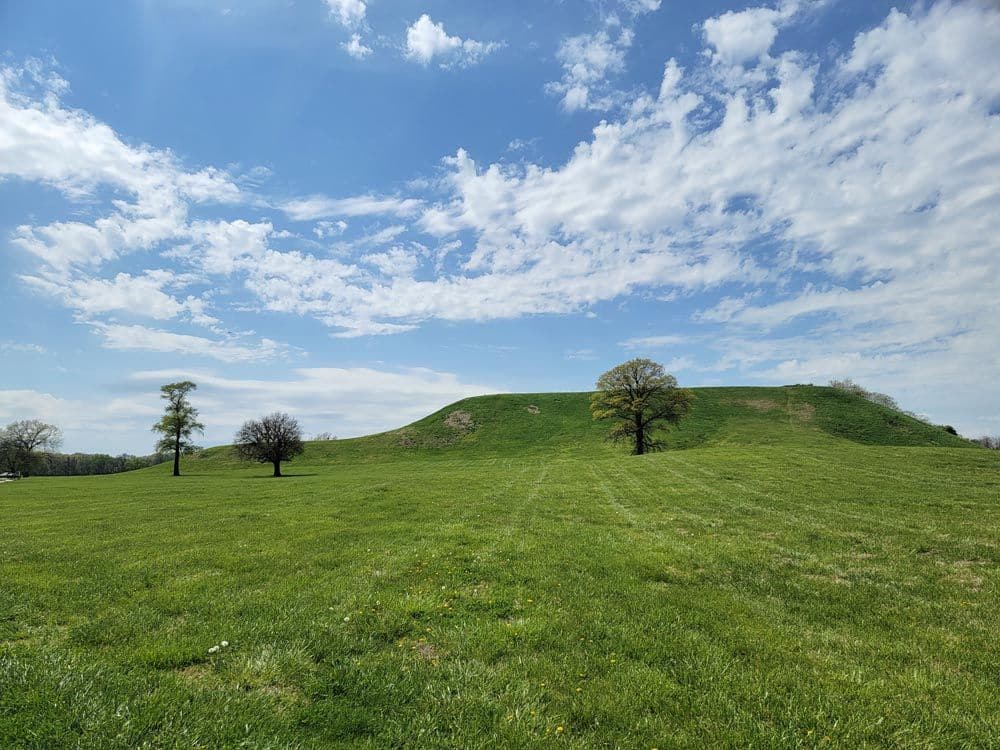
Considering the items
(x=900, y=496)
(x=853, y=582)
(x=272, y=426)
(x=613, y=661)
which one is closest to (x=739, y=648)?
(x=613, y=661)

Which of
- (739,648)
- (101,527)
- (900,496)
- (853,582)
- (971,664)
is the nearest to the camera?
(971,664)

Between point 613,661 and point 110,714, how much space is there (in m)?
7.02

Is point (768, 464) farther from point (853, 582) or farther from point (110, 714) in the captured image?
point (110, 714)

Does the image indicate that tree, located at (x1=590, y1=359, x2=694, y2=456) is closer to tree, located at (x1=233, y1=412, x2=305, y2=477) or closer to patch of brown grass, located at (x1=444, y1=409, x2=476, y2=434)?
patch of brown grass, located at (x1=444, y1=409, x2=476, y2=434)

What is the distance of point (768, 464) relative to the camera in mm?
37125

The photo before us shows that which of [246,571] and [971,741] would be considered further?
[246,571]

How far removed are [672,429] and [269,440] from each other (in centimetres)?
7342

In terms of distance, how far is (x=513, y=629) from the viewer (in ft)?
28.5

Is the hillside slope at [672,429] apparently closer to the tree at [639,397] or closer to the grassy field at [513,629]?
the tree at [639,397]

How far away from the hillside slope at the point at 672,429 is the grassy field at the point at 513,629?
205 feet

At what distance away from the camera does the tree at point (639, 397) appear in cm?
6950

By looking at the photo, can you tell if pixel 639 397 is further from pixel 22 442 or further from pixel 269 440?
pixel 22 442

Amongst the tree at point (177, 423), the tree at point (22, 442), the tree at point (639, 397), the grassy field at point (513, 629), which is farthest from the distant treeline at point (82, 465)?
the grassy field at point (513, 629)

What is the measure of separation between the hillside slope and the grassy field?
205ft
